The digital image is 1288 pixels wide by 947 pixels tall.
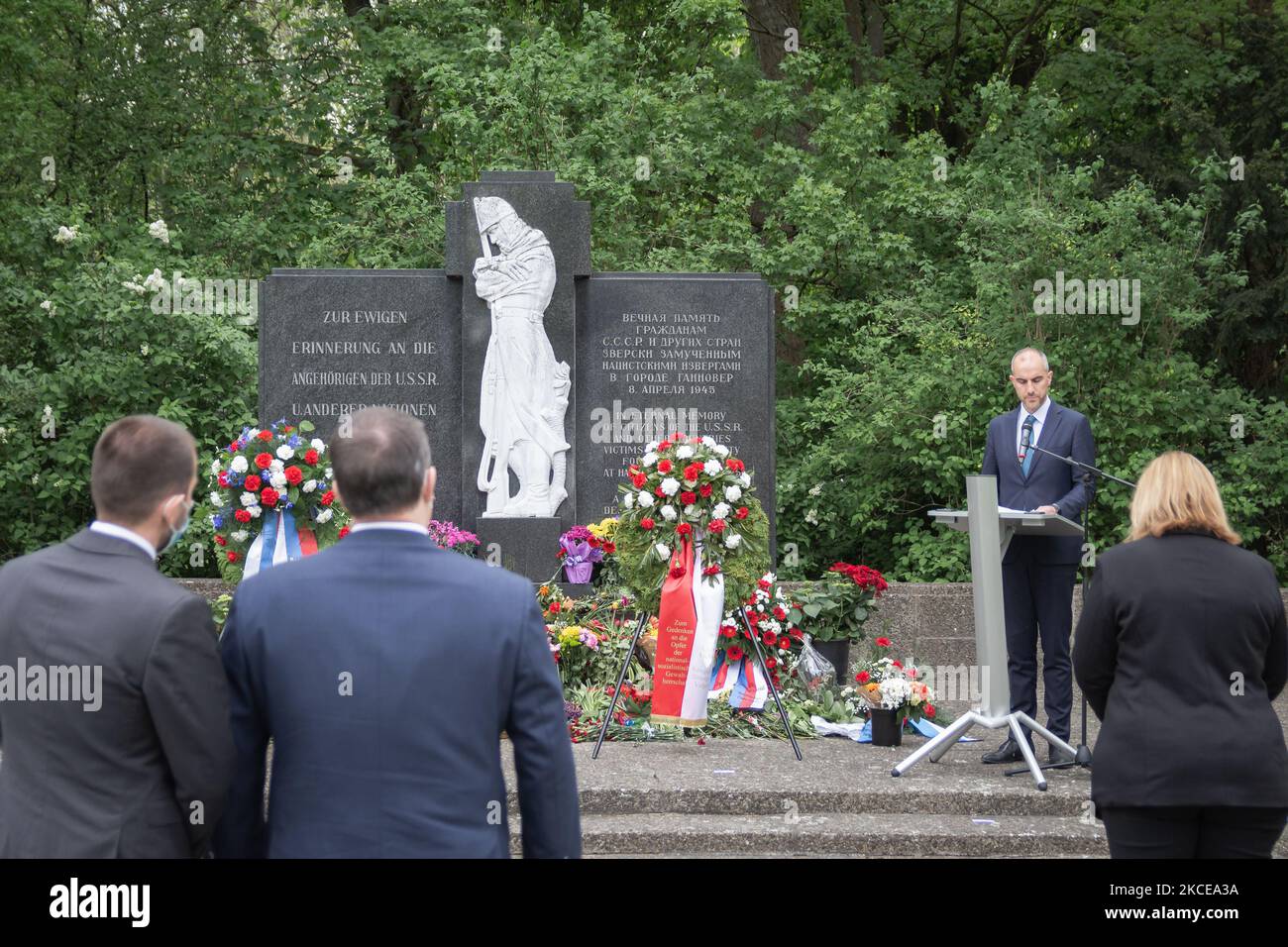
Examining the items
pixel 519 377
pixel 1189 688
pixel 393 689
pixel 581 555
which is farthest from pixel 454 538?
pixel 393 689

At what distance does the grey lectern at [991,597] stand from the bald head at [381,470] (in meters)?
4.47

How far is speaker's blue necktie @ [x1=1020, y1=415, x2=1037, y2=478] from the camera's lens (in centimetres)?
750

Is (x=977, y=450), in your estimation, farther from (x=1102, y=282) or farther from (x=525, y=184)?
(x=525, y=184)

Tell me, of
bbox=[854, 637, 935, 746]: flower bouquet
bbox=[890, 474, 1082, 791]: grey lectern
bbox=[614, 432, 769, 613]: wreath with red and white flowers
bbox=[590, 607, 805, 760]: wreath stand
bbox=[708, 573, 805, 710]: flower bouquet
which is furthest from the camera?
bbox=[708, 573, 805, 710]: flower bouquet

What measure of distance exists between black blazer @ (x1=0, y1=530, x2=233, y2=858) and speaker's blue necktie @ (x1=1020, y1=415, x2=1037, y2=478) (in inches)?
214

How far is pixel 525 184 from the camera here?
1088cm

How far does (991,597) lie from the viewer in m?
6.96

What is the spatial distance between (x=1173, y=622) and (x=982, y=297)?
942 centimetres

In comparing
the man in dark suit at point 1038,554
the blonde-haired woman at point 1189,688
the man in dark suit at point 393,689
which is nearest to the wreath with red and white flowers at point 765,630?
the man in dark suit at point 1038,554

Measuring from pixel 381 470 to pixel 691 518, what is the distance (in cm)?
515

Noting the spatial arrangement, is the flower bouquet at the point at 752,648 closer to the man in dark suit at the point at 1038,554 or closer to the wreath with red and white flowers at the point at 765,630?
the wreath with red and white flowers at the point at 765,630

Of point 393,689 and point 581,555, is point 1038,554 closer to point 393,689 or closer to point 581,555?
point 581,555

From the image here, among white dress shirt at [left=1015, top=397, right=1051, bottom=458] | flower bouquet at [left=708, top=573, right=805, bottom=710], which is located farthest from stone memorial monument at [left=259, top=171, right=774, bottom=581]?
white dress shirt at [left=1015, top=397, right=1051, bottom=458]

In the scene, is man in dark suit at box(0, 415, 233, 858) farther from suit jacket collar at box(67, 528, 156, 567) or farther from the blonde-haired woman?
the blonde-haired woman
